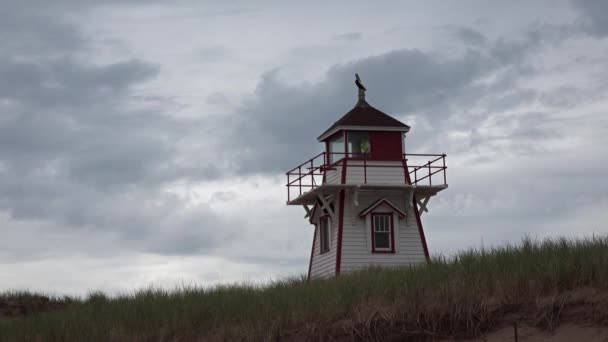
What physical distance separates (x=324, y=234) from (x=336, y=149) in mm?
3835

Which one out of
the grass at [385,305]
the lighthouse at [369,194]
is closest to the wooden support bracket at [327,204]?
the lighthouse at [369,194]

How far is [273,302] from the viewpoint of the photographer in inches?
849

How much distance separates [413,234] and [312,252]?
17.1 ft

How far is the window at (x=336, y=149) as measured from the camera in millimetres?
37188

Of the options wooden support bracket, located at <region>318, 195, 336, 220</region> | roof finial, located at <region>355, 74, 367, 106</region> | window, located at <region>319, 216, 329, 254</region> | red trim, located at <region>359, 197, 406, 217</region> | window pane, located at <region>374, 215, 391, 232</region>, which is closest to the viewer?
red trim, located at <region>359, 197, 406, 217</region>

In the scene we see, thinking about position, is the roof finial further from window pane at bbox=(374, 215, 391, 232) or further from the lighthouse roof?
window pane at bbox=(374, 215, 391, 232)

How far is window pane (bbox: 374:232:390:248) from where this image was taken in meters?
36.6

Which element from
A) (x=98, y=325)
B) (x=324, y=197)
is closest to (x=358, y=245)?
(x=324, y=197)

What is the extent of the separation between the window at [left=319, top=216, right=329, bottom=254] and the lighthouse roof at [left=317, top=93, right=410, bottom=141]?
364 centimetres

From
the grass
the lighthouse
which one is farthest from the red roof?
the grass

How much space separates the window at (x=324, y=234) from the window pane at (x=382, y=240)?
2.39 metres

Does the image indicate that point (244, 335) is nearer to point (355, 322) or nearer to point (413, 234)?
point (355, 322)

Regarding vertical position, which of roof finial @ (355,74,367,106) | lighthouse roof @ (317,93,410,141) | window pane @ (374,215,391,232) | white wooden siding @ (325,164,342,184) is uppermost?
roof finial @ (355,74,367,106)

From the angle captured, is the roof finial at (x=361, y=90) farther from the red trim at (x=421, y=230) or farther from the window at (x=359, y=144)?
the red trim at (x=421, y=230)
